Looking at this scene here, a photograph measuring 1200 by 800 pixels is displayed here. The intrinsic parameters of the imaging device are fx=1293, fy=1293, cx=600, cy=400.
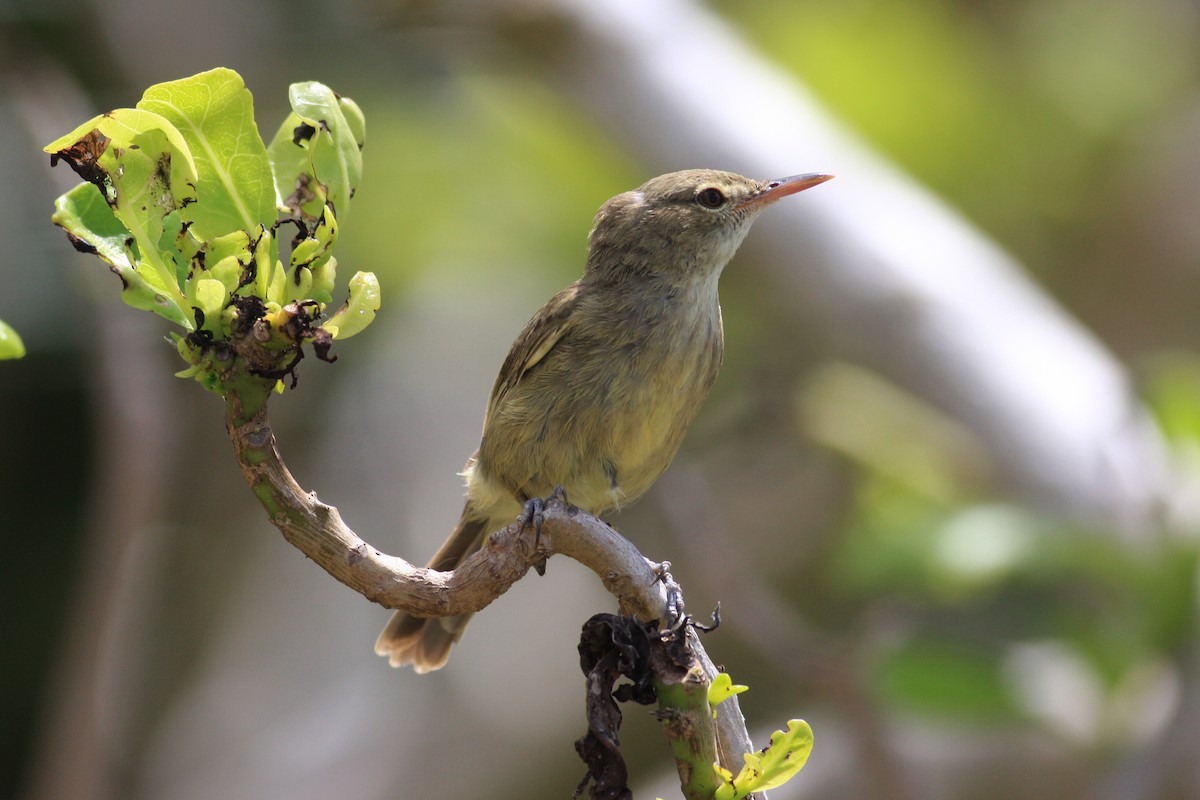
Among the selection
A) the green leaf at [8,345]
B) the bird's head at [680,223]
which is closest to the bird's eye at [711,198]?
the bird's head at [680,223]

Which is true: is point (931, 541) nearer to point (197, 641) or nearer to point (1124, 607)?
point (1124, 607)

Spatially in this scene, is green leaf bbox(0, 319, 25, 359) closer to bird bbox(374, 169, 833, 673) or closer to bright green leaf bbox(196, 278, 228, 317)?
bright green leaf bbox(196, 278, 228, 317)

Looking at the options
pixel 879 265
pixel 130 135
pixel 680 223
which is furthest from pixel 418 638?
pixel 879 265

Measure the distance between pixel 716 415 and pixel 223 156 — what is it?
5.69 meters

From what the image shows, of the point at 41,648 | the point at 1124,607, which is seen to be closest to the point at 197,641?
the point at 41,648

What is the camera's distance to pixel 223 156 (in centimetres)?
177

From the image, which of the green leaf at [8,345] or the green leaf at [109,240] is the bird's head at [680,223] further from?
the green leaf at [8,345]

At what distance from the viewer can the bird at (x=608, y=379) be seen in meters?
3.50

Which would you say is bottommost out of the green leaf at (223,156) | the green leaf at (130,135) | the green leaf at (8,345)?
the green leaf at (8,345)

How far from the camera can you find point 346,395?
7.30 m

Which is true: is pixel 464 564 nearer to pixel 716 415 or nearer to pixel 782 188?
pixel 782 188

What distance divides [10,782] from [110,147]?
6.12 metres

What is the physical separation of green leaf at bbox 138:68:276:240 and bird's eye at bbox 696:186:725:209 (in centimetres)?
253

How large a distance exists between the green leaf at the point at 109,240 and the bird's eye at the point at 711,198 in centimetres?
261
